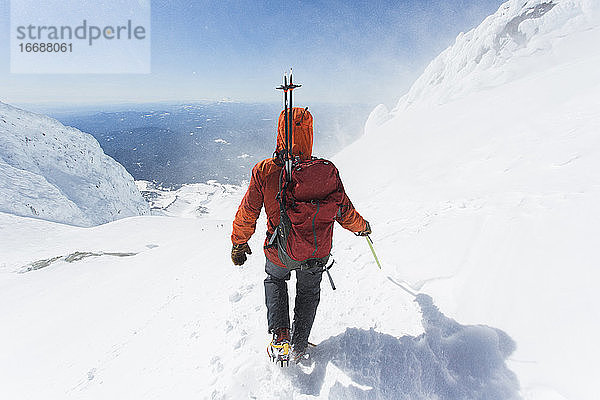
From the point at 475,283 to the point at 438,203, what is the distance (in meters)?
2.97

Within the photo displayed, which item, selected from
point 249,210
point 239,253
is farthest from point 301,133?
point 239,253

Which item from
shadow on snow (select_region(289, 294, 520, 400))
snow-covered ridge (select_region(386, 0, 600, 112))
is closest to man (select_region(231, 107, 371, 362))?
shadow on snow (select_region(289, 294, 520, 400))

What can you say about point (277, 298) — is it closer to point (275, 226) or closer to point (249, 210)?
point (275, 226)

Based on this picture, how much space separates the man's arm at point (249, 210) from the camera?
280cm

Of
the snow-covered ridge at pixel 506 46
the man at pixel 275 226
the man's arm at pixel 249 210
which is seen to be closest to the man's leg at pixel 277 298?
the man at pixel 275 226

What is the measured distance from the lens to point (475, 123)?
39.8 ft

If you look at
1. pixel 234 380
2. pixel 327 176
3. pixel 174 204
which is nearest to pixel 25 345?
pixel 234 380

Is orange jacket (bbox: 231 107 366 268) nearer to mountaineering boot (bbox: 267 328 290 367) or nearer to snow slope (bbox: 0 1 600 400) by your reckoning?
mountaineering boot (bbox: 267 328 290 367)

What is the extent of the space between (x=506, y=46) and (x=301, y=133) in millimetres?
63246

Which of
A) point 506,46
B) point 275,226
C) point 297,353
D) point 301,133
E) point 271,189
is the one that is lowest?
point 297,353

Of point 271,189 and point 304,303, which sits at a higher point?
point 271,189

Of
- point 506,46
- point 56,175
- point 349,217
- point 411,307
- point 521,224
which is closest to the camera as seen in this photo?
point 349,217

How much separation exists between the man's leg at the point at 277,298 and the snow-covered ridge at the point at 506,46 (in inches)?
1070

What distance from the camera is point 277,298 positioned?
121 inches
